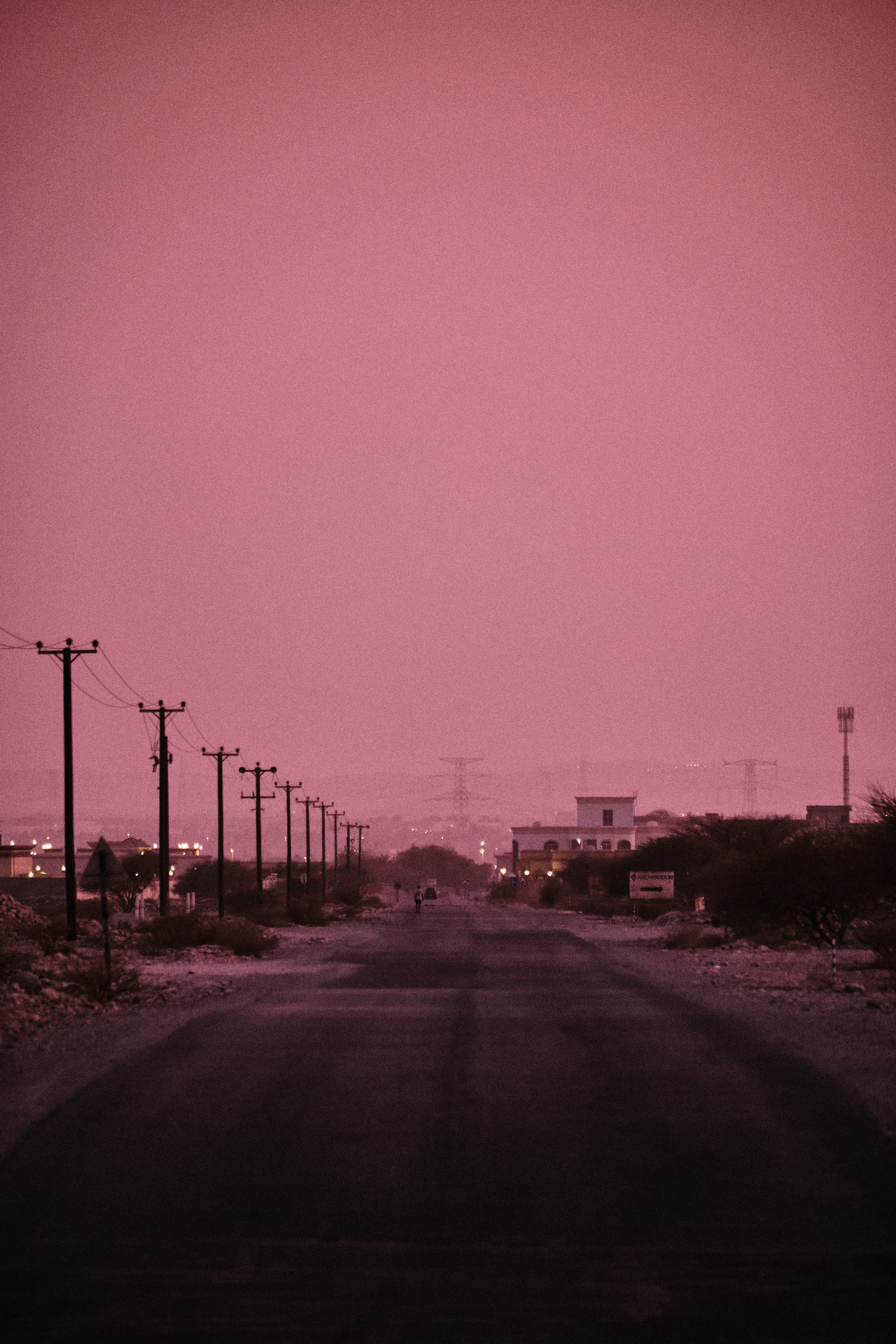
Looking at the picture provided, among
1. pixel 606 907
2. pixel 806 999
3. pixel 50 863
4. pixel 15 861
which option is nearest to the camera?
pixel 806 999

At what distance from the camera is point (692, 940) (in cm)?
4575

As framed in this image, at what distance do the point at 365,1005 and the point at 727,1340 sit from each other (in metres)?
16.6

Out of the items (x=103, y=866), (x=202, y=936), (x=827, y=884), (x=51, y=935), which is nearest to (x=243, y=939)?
(x=202, y=936)

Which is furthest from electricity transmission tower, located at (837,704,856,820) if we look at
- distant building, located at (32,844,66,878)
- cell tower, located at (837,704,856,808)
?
distant building, located at (32,844,66,878)

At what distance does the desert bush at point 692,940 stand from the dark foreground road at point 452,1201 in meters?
29.1

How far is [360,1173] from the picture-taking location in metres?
9.55

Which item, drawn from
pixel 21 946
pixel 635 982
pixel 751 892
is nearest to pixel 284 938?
pixel 21 946

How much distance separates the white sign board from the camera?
70.5m

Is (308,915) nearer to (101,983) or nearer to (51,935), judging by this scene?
(51,935)

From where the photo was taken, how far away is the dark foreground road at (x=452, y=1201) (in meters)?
6.63

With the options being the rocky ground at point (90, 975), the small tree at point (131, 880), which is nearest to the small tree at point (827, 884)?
the rocky ground at point (90, 975)

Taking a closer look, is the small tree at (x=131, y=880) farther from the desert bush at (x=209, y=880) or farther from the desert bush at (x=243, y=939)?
the desert bush at (x=243, y=939)

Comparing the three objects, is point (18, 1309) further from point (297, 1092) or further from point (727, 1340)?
point (297, 1092)

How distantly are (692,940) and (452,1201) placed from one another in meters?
38.2
